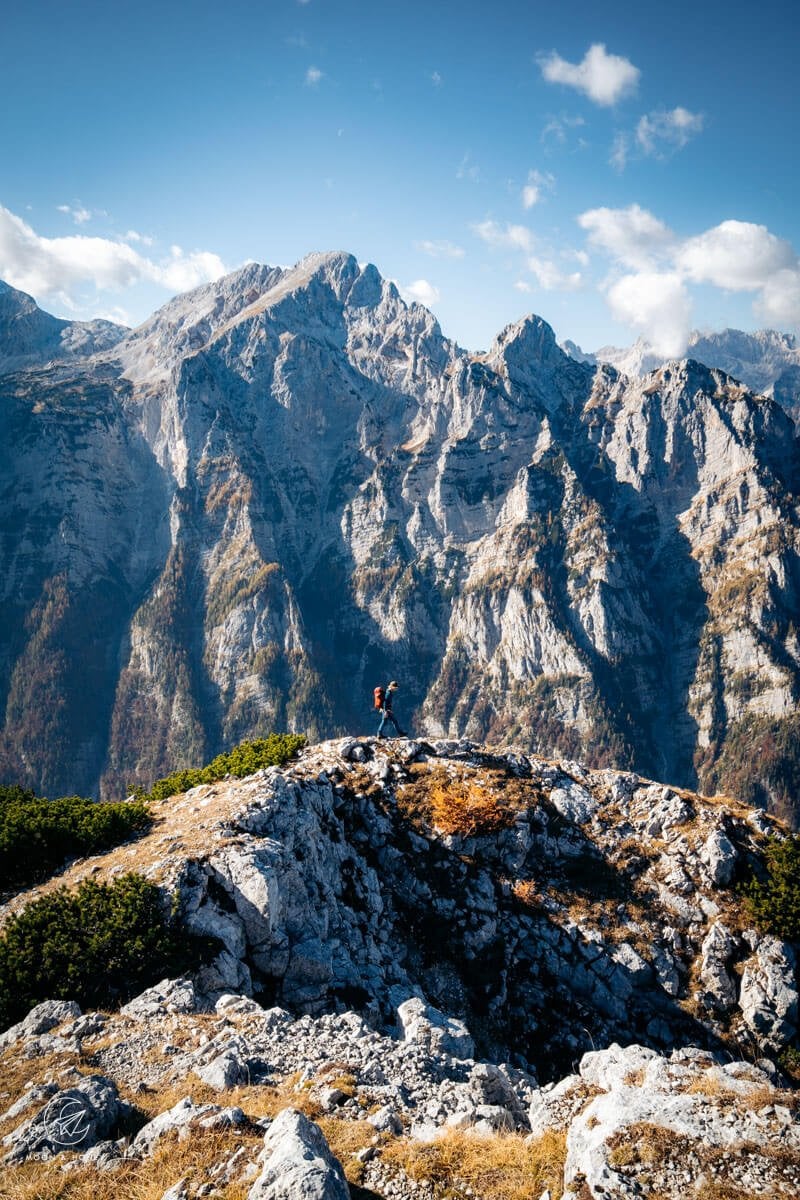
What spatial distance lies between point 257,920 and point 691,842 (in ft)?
95.3

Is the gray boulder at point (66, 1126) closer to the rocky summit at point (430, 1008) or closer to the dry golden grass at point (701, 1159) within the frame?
the rocky summit at point (430, 1008)

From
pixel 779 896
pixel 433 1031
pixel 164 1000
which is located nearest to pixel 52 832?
pixel 164 1000

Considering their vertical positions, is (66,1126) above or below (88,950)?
above

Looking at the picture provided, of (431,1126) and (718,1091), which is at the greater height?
(718,1091)

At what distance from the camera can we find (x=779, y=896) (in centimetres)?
3706

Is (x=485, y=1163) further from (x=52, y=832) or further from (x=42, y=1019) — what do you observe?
(x=52, y=832)

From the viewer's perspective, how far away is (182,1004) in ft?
73.4

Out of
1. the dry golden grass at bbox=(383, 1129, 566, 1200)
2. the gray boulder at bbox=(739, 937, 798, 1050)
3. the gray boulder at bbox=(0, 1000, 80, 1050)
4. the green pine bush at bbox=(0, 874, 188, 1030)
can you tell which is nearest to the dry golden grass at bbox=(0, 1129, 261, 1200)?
the dry golden grass at bbox=(383, 1129, 566, 1200)

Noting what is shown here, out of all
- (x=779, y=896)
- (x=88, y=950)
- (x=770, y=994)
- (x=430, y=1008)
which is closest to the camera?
(x=88, y=950)

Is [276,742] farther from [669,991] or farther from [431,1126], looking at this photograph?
[431,1126]

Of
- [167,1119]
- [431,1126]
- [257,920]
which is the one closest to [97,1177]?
[167,1119]

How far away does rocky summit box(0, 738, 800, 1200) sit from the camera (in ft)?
40.5

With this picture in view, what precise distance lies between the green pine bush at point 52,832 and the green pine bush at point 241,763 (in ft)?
23.3

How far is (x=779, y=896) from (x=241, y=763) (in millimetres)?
35778
